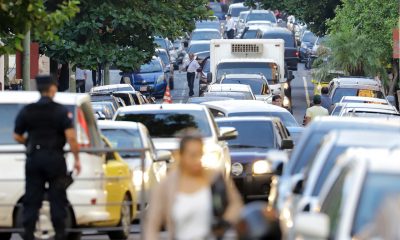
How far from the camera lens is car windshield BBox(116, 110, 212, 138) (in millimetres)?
22281

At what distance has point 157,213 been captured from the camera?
9930 mm

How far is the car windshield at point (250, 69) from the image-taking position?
4488 cm

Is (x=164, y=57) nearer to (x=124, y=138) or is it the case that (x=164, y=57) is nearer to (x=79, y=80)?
(x=79, y=80)

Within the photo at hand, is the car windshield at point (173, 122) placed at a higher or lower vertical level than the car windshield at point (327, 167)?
lower

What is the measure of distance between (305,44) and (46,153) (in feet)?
203

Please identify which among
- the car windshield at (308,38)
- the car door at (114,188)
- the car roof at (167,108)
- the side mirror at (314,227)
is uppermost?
the side mirror at (314,227)

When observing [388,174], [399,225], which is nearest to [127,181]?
[388,174]

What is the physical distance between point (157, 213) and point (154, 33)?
103 feet

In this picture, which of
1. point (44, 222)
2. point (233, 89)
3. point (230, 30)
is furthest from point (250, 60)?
point (230, 30)

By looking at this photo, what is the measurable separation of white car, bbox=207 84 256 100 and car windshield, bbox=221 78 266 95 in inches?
74.0

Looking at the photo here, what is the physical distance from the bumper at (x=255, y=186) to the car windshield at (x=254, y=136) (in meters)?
1.74

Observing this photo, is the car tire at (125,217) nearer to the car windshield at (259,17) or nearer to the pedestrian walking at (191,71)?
the pedestrian walking at (191,71)

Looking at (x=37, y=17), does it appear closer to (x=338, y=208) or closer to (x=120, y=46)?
(x=338, y=208)

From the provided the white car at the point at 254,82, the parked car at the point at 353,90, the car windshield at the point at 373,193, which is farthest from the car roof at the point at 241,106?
the car windshield at the point at 373,193
